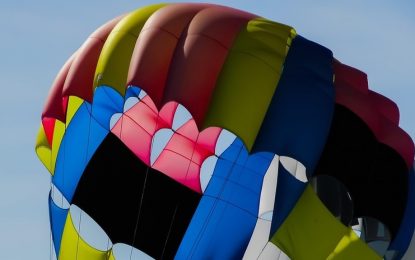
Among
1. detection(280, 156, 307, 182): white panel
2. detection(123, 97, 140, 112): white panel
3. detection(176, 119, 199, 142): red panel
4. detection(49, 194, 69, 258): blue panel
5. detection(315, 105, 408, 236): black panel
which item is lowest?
detection(49, 194, 69, 258): blue panel

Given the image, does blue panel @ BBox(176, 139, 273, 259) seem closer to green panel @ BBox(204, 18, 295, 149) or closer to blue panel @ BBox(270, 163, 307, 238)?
blue panel @ BBox(270, 163, 307, 238)

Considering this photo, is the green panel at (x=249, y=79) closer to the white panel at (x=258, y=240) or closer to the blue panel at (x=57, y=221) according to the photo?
the white panel at (x=258, y=240)

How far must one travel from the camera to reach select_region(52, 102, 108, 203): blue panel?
24.3 meters

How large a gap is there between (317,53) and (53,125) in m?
3.88

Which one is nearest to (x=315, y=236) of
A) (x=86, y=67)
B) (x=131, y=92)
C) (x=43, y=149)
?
(x=131, y=92)

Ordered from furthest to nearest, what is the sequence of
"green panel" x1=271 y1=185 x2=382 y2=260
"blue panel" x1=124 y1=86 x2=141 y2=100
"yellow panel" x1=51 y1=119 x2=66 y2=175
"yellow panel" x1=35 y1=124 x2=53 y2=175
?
"yellow panel" x1=35 y1=124 x2=53 y2=175 → "yellow panel" x1=51 y1=119 x2=66 y2=175 → "green panel" x1=271 y1=185 x2=382 y2=260 → "blue panel" x1=124 y1=86 x2=141 y2=100

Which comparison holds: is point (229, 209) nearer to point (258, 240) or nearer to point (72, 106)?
point (258, 240)

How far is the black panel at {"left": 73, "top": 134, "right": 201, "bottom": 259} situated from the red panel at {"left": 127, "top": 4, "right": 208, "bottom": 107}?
201 centimetres

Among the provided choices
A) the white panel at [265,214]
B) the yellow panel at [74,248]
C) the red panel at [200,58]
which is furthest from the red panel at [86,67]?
the white panel at [265,214]

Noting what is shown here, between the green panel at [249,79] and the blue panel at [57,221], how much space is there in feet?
10.7

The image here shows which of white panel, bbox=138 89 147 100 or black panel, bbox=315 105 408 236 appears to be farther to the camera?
white panel, bbox=138 89 147 100

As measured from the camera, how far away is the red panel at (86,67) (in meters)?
23.6

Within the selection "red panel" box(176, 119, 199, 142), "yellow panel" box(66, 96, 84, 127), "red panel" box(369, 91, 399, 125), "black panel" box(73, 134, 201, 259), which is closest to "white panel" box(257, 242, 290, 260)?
"black panel" box(73, 134, 201, 259)

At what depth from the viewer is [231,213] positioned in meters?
23.9
